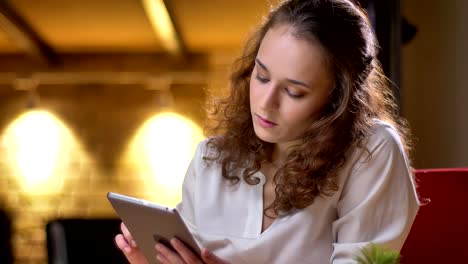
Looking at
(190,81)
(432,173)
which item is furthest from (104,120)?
(432,173)

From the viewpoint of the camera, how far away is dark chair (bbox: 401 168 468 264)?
1.78 m

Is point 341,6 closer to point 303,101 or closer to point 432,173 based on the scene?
point 303,101

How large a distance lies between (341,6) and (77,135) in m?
4.76

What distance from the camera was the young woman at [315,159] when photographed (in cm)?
148

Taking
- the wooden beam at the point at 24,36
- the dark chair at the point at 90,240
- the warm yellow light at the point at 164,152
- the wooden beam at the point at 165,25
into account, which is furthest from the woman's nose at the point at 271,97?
the warm yellow light at the point at 164,152

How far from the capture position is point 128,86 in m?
6.08

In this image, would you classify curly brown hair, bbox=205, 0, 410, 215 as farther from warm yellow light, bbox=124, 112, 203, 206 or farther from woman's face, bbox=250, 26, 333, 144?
warm yellow light, bbox=124, 112, 203, 206

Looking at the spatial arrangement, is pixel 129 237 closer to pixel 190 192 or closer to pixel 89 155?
pixel 190 192

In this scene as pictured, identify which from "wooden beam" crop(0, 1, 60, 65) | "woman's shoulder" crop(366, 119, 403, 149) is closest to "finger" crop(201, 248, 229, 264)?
"woman's shoulder" crop(366, 119, 403, 149)

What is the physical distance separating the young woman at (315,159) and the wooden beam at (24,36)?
147 inches

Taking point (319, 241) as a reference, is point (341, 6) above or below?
above

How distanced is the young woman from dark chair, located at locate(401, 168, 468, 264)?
0.18m

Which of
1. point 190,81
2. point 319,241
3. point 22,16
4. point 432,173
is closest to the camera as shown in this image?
point 319,241

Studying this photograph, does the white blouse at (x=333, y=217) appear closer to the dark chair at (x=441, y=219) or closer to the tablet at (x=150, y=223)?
the tablet at (x=150, y=223)
